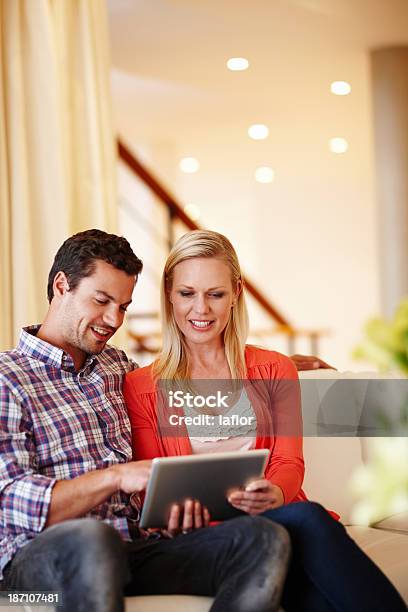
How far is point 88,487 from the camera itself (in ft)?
6.02

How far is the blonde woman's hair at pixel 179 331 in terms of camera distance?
2.32m

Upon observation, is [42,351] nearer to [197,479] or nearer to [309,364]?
[197,479]

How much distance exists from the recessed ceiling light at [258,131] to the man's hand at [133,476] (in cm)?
598

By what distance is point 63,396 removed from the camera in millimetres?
2043

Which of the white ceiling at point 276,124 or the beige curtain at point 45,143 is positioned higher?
the white ceiling at point 276,124

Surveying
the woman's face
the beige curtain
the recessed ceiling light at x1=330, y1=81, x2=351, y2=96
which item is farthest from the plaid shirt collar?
the recessed ceiling light at x1=330, y1=81, x2=351, y2=96

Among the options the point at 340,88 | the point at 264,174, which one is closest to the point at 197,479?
the point at 340,88

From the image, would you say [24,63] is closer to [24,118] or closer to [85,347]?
[24,118]

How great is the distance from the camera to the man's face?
2092mm

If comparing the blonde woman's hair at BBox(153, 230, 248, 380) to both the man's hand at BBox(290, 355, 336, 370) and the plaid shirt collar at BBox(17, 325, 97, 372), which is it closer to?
the plaid shirt collar at BBox(17, 325, 97, 372)

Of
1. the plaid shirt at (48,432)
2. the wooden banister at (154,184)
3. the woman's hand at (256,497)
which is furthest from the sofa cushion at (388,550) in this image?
the wooden banister at (154,184)

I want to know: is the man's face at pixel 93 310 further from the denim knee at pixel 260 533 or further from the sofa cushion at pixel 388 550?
the sofa cushion at pixel 388 550

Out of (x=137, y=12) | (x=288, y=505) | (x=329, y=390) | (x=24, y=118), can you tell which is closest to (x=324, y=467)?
(x=329, y=390)

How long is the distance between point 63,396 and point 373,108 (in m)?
4.45
